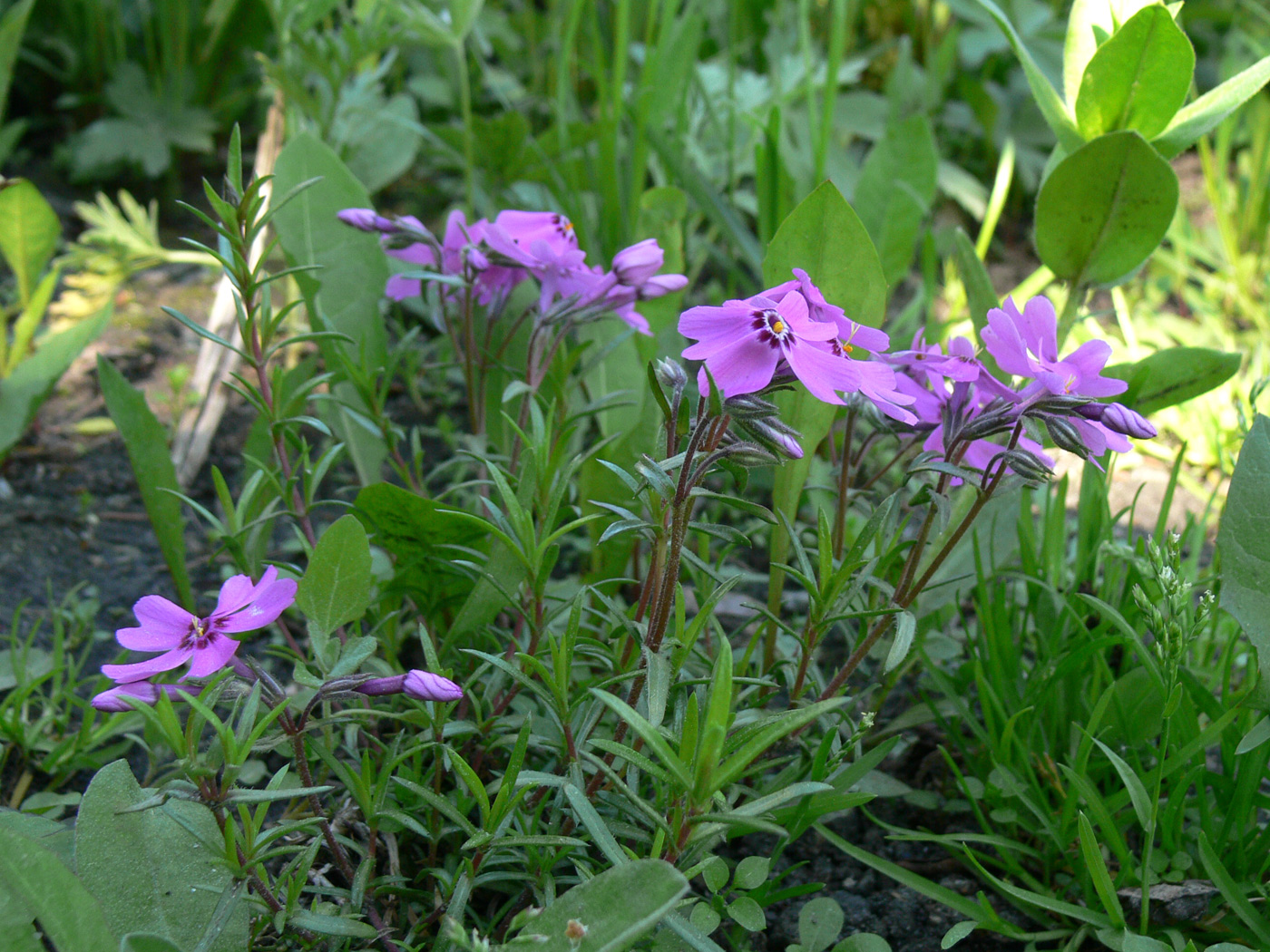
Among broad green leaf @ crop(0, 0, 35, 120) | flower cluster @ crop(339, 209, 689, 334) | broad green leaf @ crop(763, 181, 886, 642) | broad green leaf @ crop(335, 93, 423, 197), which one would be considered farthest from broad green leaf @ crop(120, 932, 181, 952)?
broad green leaf @ crop(0, 0, 35, 120)

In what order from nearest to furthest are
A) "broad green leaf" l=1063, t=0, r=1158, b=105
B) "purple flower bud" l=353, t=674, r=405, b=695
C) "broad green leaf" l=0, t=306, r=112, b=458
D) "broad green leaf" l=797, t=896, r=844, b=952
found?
"purple flower bud" l=353, t=674, r=405, b=695 → "broad green leaf" l=797, t=896, r=844, b=952 → "broad green leaf" l=1063, t=0, r=1158, b=105 → "broad green leaf" l=0, t=306, r=112, b=458

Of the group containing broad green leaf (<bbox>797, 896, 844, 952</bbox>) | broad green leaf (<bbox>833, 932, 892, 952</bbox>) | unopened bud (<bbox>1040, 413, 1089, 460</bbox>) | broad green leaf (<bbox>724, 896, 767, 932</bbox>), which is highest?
unopened bud (<bbox>1040, 413, 1089, 460</bbox>)

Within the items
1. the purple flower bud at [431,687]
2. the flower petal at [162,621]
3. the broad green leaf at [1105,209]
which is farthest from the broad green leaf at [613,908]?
the broad green leaf at [1105,209]

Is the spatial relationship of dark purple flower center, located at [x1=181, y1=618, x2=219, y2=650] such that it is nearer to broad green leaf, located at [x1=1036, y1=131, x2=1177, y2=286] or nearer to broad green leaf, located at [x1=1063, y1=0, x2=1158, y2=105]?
broad green leaf, located at [x1=1036, y1=131, x2=1177, y2=286]

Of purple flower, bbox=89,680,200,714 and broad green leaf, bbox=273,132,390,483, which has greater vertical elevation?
broad green leaf, bbox=273,132,390,483

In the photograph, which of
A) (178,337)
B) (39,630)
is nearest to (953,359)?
(39,630)

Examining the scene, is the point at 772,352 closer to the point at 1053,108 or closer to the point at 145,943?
the point at 145,943
